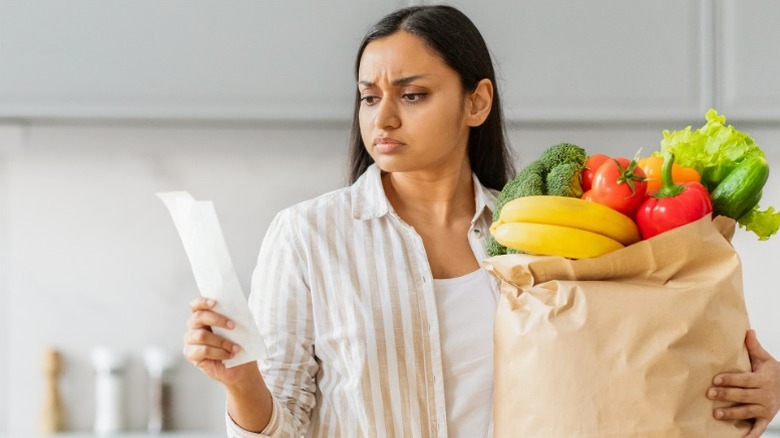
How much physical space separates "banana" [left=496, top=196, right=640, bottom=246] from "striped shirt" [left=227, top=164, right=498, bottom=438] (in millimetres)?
286

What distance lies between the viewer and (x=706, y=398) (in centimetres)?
95

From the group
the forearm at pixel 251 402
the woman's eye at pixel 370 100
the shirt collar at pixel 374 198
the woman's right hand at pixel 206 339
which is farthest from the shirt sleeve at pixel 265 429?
the woman's eye at pixel 370 100

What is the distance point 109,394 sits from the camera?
79.7 inches

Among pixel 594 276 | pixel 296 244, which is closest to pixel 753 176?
pixel 594 276

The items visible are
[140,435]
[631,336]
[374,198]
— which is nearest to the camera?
[631,336]

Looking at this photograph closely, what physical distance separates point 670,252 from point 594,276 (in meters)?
0.08

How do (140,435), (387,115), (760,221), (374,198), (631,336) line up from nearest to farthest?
(631,336), (760,221), (387,115), (374,198), (140,435)

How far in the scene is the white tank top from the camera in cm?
119

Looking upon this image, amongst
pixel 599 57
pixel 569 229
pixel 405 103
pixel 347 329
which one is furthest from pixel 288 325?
pixel 599 57

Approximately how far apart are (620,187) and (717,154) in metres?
0.16

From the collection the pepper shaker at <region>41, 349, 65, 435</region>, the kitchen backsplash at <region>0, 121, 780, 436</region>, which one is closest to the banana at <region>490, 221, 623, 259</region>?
the kitchen backsplash at <region>0, 121, 780, 436</region>

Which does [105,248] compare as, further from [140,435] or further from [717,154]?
[717,154]

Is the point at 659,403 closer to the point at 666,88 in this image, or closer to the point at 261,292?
the point at 261,292

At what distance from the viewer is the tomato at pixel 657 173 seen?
98 centimetres
